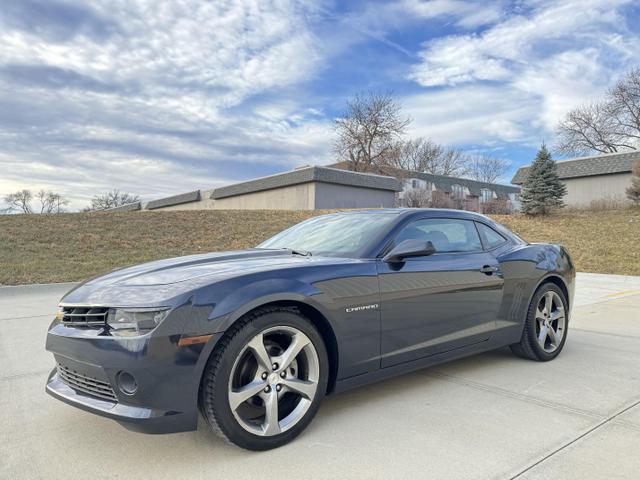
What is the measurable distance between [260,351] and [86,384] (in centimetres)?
98

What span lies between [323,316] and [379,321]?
46 cm

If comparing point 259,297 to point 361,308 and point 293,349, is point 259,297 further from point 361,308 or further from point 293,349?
point 361,308

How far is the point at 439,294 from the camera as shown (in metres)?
3.57

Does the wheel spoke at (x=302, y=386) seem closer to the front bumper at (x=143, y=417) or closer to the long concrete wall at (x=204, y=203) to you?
the front bumper at (x=143, y=417)

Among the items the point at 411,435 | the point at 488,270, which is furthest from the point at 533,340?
the point at 411,435

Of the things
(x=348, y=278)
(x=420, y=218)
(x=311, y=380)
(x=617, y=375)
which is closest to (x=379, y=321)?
(x=348, y=278)

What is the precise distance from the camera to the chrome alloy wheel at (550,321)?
4.49 metres

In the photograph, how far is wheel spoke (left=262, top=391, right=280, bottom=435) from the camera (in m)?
2.67

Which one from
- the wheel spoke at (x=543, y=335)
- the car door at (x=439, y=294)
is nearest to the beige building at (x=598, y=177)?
the wheel spoke at (x=543, y=335)

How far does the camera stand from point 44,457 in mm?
2623

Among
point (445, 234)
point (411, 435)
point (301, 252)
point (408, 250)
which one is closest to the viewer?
point (411, 435)

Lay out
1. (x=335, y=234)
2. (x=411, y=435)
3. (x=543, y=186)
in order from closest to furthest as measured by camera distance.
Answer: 1. (x=411, y=435)
2. (x=335, y=234)
3. (x=543, y=186)

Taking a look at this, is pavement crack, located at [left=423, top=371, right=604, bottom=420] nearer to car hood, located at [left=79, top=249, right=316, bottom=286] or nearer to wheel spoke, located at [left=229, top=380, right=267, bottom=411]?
car hood, located at [left=79, top=249, right=316, bottom=286]

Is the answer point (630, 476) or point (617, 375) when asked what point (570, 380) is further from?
point (630, 476)
